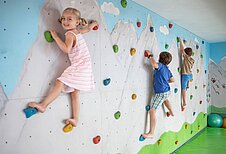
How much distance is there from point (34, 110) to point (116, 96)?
83cm

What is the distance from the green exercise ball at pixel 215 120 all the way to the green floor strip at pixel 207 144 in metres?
0.22

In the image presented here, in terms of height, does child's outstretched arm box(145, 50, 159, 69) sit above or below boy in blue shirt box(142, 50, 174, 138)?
above

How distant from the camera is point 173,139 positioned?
10.1 ft

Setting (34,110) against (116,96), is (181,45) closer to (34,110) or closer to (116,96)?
(116,96)

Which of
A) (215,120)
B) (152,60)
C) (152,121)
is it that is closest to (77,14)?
(152,60)

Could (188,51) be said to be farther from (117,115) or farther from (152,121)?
(117,115)

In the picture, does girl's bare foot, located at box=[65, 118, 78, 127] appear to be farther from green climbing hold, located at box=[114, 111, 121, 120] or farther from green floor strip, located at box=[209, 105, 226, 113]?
green floor strip, located at box=[209, 105, 226, 113]

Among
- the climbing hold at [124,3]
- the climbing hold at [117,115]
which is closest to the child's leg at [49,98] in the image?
the climbing hold at [117,115]

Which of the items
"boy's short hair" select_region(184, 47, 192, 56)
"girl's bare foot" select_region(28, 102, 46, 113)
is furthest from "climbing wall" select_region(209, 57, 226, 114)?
"girl's bare foot" select_region(28, 102, 46, 113)

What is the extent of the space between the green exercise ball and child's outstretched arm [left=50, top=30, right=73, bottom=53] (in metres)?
4.09

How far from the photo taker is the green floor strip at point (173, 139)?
2.57 metres

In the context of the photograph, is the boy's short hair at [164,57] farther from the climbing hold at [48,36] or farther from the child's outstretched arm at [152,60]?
the climbing hold at [48,36]

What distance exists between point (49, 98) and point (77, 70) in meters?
0.23

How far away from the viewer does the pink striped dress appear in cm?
136
